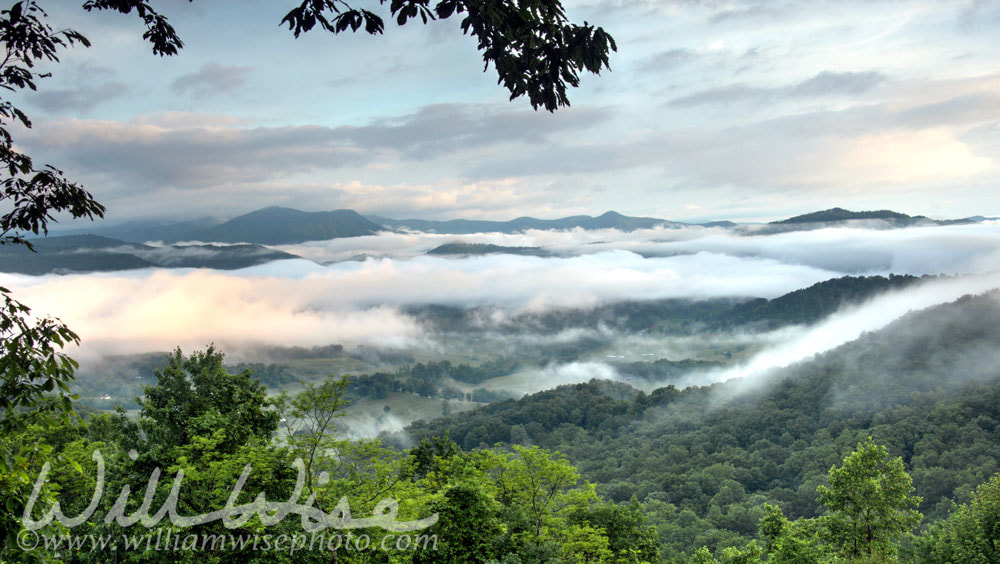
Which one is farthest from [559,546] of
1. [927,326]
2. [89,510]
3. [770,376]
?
[927,326]

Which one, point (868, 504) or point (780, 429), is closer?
point (868, 504)

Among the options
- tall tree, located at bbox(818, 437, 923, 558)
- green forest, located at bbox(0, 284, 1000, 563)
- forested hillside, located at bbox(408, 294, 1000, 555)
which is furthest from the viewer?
forested hillside, located at bbox(408, 294, 1000, 555)

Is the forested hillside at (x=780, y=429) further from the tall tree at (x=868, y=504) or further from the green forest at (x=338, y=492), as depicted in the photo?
the tall tree at (x=868, y=504)

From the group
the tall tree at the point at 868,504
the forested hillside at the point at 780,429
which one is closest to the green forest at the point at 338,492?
the tall tree at the point at 868,504

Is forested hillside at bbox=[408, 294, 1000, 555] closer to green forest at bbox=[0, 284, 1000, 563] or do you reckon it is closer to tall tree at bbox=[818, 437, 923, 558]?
green forest at bbox=[0, 284, 1000, 563]

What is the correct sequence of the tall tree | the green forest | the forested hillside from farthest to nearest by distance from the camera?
1. the forested hillside
2. the tall tree
3. the green forest

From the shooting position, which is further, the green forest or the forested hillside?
the forested hillside

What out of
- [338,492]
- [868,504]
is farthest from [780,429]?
[338,492]

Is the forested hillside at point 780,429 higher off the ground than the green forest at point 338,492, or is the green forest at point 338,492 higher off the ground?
the green forest at point 338,492

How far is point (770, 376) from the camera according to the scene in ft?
631

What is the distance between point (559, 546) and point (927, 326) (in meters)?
230

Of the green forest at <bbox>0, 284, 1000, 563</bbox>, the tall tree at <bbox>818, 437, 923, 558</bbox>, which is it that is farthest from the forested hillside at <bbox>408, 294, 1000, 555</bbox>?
the tall tree at <bbox>818, 437, 923, 558</bbox>

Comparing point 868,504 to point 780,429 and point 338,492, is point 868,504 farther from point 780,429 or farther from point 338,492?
point 780,429

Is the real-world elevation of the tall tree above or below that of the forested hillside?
above
